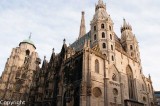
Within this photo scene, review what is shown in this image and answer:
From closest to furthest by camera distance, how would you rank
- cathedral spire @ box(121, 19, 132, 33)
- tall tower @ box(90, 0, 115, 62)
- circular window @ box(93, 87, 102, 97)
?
1. circular window @ box(93, 87, 102, 97)
2. tall tower @ box(90, 0, 115, 62)
3. cathedral spire @ box(121, 19, 132, 33)

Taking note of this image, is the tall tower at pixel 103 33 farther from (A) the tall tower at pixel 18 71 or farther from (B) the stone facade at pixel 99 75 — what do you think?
(A) the tall tower at pixel 18 71

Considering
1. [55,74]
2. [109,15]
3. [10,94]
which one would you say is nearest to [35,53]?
[10,94]

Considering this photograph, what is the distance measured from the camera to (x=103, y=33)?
154ft

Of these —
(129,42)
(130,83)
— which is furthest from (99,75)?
(129,42)

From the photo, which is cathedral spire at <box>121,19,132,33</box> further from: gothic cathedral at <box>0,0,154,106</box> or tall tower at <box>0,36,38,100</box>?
tall tower at <box>0,36,38,100</box>

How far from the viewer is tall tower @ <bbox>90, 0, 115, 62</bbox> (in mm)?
44369

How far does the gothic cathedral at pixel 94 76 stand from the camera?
37.2m

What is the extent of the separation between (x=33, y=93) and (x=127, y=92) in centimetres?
3107

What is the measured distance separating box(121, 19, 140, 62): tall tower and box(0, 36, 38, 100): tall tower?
123 ft

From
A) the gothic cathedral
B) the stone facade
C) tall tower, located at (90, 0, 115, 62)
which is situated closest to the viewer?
the stone facade

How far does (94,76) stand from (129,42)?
22543 millimetres

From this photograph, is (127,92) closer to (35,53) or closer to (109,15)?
(109,15)

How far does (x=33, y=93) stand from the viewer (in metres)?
58.3

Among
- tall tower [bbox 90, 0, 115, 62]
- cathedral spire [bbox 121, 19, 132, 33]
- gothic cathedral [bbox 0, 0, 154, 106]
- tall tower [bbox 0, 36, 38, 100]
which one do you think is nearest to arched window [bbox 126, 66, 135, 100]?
Answer: gothic cathedral [bbox 0, 0, 154, 106]
